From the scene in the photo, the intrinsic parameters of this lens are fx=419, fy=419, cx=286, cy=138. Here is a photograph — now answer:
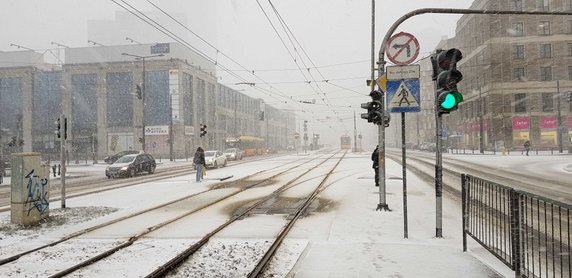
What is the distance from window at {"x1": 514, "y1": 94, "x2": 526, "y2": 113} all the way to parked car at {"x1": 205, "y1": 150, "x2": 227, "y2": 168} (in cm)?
3880

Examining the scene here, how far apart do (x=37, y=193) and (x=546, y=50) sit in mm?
57889

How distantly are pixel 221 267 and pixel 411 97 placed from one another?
4.82 m

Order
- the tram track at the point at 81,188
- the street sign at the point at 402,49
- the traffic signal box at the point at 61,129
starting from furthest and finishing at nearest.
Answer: the tram track at the point at 81,188 → the traffic signal box at the point at 61,129 → the street sign at the point at 402,49

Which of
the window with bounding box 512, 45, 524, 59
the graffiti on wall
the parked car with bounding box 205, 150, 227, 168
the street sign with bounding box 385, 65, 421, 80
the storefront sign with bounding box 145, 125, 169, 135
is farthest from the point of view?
the storefront sign with bounding box 145, 125, 169, 135

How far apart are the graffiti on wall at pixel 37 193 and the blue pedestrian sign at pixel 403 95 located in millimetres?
7946

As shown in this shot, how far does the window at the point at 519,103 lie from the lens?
51.5 metres

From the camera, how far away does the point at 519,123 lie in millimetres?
51344

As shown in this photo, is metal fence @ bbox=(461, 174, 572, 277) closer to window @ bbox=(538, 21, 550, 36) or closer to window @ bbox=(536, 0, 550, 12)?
window @ bbox=(536, 0, 550, 12)

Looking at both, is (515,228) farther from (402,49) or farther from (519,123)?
(519,123)

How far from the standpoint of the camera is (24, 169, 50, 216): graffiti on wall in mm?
9266

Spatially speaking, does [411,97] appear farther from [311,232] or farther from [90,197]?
[90,197]

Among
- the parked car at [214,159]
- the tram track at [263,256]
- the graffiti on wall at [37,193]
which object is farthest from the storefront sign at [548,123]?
Answer: the graffiti on wall at [37,193]

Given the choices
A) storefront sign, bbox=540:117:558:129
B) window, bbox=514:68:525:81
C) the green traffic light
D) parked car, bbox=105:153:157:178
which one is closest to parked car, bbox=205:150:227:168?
parked car, bbox=105:153:157:178

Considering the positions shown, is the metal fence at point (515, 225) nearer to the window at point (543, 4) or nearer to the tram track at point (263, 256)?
the tram track at point (263, 256)
